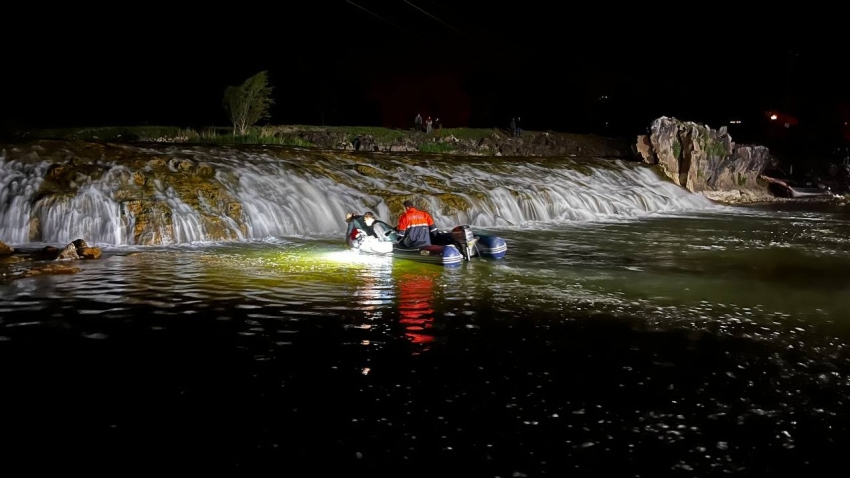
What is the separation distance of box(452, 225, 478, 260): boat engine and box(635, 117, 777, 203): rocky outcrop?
2583 cm

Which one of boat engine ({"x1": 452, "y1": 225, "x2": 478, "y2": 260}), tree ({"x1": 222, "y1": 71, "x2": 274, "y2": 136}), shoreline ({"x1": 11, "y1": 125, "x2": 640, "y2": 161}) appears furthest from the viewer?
tree ({"x1": 222, "y1": 71, "x2": 274, "y2": 136})

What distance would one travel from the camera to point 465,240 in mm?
14492

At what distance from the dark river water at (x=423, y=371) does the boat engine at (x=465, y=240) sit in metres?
1.07

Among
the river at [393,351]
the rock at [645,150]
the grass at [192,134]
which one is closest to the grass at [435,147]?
the grass at [192,134]

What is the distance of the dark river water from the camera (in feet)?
18.2

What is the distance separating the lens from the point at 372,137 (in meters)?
36.8

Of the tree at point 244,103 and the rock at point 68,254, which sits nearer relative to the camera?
the rock at point 68,254

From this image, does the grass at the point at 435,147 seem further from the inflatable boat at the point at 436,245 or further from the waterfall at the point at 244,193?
the inflatable boat at the point at 436,245

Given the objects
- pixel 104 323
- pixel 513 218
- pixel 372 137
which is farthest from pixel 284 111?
pixel 104 323

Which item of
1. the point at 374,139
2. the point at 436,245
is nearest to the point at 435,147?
the point at 374,139

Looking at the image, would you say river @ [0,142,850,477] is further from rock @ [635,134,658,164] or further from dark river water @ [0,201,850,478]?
rock @ [635,134,658,164]

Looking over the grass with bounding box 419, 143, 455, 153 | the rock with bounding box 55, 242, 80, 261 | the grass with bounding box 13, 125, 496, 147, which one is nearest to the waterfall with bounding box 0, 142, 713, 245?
the rock with bounding box 55, 242, 80, 261

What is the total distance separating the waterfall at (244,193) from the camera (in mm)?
17078

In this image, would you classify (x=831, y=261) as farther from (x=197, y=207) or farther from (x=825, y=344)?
(x=197, y=207)
